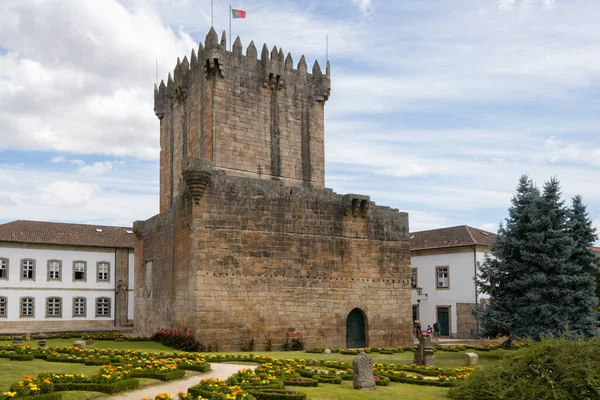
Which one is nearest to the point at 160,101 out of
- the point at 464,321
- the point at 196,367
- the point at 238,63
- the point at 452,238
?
the point at 238,63

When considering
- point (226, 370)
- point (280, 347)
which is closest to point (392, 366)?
point (226, 370)

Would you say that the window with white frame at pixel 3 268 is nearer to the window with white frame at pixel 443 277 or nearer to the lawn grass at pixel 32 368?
the lawn grass at pixel 32 368

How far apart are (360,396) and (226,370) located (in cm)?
513

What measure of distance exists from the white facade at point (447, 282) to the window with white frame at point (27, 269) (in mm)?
28282

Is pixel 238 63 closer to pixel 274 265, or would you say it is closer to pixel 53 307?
pixel 274 265

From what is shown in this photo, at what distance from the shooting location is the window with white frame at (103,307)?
159ft

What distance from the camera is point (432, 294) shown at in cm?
4562

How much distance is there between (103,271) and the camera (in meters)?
48.9

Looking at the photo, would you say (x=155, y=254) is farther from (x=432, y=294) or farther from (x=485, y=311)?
(x=432, y=294)

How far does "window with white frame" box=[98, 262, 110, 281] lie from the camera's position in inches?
1921

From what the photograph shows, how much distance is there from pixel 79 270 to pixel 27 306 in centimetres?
452

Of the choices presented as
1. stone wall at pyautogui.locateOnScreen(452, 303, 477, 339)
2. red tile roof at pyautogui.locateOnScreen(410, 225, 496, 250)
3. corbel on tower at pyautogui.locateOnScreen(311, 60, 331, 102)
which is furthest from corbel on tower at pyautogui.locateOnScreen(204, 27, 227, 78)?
stone wall at pyautogui.locateOnScreen(452, 303, 477, 339)

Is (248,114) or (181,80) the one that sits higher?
(181,80)

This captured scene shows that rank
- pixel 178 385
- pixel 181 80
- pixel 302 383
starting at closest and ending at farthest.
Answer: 1. pixel 178 385
2. pixel 302 383
3. pixel 181 80
